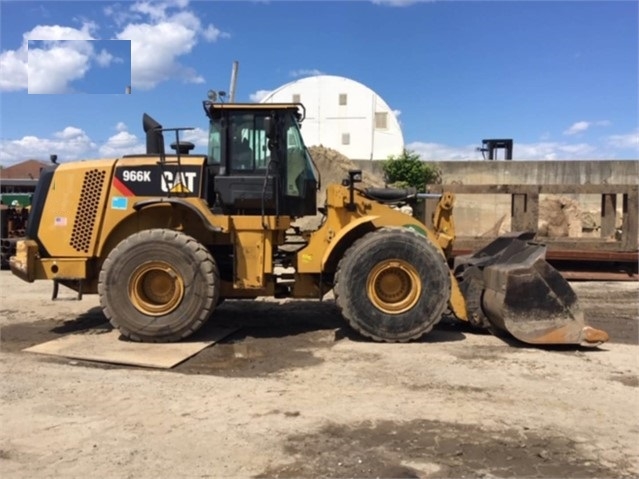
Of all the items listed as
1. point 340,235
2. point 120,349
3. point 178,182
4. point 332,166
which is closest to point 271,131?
point 178,182

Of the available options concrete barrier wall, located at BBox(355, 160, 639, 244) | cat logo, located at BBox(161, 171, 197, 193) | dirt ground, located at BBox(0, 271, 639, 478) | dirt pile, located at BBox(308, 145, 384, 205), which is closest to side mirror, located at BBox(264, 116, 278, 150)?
cat logo, located at BBox(161, 171, 197, 193)

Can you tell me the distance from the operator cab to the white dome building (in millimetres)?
28753

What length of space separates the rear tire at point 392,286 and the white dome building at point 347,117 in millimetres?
29186

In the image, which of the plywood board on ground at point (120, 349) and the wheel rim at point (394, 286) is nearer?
the plywood board on ground at point (120, 349)

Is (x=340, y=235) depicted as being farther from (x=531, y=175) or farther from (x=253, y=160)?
(x=531, y=175)

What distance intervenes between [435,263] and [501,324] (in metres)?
0.95

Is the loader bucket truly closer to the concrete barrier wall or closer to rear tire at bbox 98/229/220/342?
rear tire at bbox 98/229/220/342

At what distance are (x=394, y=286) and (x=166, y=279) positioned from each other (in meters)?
2.50

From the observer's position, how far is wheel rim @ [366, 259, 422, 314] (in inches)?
271

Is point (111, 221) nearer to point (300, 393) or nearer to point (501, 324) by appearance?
point (300, 393)

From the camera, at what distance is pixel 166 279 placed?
6766 millimetres

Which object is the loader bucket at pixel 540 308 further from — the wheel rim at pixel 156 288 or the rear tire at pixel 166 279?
the wheel rim at pixel 156 288

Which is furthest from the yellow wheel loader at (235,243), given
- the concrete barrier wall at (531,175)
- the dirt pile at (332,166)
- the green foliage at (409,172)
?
the green foliage at (409,172)

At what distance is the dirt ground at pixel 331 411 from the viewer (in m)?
3.72
